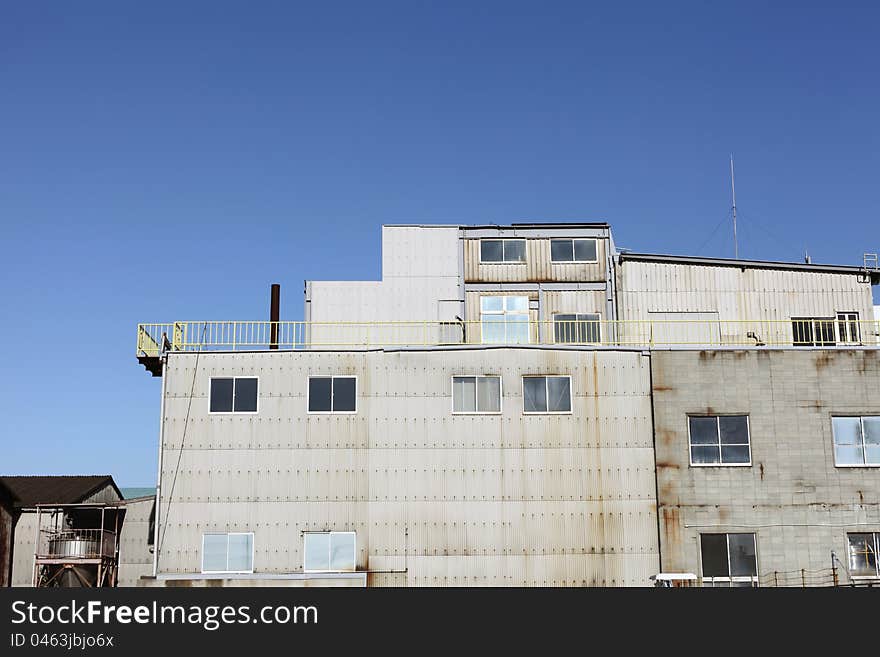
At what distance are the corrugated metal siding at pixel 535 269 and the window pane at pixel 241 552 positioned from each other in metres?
15.9

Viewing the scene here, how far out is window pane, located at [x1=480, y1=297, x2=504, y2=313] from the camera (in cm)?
4512

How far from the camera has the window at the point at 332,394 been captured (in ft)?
123

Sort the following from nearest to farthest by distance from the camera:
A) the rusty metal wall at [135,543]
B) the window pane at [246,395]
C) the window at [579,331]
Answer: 1. the window pane at [246,395]
2. the window at [579,331]
3. the rusty metal wall at [135,543]

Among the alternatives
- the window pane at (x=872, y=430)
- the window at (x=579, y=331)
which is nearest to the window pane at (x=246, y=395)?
the window at (x=579, y=331)

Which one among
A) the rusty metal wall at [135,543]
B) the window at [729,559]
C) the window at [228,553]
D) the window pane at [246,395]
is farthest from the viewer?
the rusty metal wall at [135,543]

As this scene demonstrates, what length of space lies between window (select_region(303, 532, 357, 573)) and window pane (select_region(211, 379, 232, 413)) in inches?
Result: 228

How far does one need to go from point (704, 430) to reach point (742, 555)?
474 cm

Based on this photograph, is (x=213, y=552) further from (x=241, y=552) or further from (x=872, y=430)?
(x=872, y=430)

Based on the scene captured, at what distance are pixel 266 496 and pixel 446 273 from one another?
14216 mm

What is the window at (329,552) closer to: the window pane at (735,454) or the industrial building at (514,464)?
the industrial building at (514,464)

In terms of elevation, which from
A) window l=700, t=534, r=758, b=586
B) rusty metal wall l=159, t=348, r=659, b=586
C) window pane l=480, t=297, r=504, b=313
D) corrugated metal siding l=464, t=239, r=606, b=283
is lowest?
window l=700, t=534, r=758, b=586

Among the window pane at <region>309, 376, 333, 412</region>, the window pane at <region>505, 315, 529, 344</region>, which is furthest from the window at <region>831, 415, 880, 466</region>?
the window pane at <region>309, 376, 333, 412</region>

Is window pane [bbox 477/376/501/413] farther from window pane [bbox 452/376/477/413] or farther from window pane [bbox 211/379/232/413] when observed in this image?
window pane [bbox 211/379/232/413]
